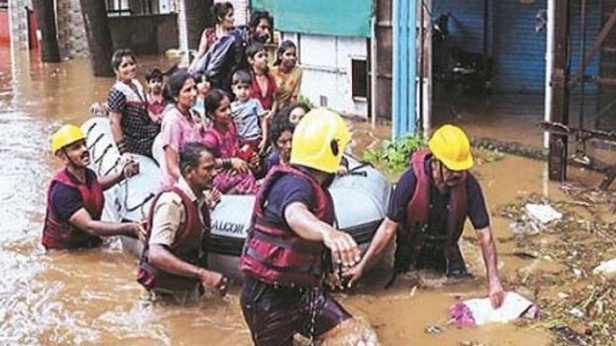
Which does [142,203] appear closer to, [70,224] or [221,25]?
[70,224]

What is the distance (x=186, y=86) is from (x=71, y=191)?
1251mm

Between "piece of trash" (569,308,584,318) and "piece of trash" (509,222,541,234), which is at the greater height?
"piece of trash" (509,222,541,234)

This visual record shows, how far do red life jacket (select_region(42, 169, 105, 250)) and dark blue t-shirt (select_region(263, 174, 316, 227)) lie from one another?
10.6ft

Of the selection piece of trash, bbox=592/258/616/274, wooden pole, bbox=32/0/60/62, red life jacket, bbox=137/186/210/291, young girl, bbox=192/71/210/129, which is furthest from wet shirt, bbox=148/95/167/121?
wooden pole, bbox=32/0/60/62

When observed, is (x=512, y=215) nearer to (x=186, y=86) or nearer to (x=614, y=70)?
(x=614, y=70)

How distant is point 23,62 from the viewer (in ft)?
72.1

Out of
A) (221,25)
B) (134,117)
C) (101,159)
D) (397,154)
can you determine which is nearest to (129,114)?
(134,117)

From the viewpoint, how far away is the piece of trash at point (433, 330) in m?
5.61

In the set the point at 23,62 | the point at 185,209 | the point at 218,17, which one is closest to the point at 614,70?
the point at 218,17

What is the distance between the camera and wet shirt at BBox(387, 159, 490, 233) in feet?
17.9

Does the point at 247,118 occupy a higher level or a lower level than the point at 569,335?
higher

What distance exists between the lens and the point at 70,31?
22891 millimetres

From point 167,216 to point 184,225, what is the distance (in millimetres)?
142

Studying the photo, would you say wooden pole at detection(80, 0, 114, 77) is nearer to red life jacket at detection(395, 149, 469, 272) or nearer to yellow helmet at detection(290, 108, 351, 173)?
red life jacket at detection(395, 149, 469, 272)
